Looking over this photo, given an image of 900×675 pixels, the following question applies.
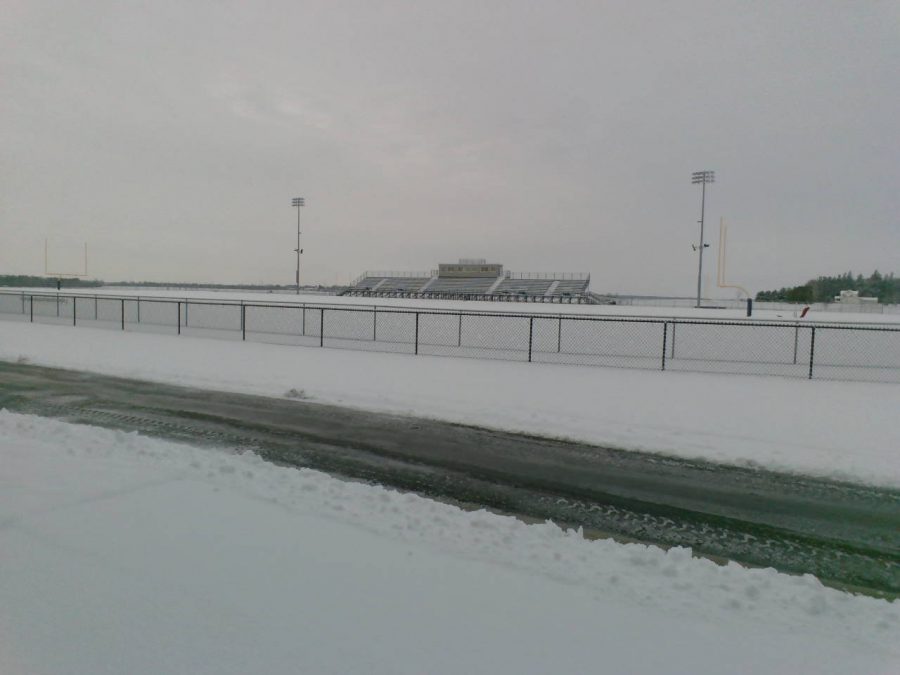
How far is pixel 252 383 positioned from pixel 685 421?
898 centimetres

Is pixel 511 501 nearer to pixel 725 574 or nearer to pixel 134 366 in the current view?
pixel 725 574

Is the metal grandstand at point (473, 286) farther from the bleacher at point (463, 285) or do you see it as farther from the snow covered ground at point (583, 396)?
the snow covered ground at point (583, 396)

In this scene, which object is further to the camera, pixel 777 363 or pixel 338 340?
pixel 338 340

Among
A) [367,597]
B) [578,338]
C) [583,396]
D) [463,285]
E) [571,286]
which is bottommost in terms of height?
[583,396]

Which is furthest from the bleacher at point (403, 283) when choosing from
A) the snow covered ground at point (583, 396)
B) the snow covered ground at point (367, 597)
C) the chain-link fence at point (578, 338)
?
the snow covered ground at point (367, 597)

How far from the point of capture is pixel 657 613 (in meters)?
3.79

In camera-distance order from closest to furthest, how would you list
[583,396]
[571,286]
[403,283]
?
[583,396] → [571,286] → [403,283]

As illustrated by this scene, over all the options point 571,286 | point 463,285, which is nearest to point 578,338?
point 571,286

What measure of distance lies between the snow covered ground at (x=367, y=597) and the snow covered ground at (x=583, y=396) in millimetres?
4294

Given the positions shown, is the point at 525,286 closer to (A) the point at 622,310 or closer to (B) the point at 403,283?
(B) the point at 403,283

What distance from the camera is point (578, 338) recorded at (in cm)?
2706

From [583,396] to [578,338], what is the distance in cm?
1504

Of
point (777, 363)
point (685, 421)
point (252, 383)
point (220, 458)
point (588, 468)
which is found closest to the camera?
point (220, 458)

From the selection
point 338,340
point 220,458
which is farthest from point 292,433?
point 338,340
